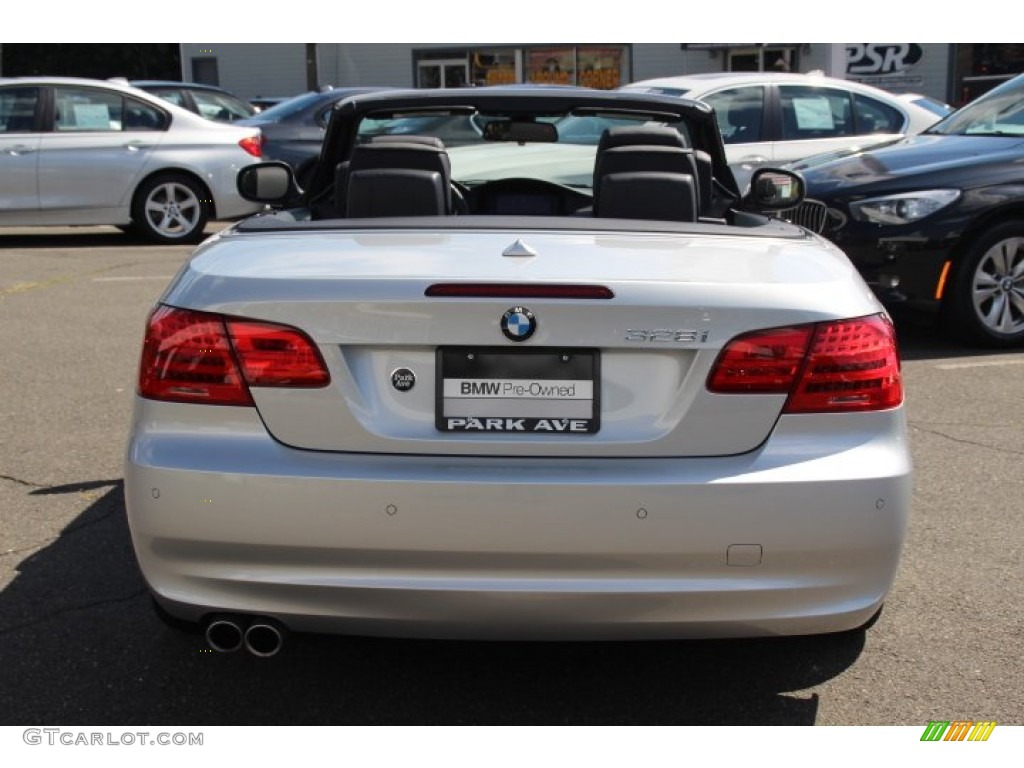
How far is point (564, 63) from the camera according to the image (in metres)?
34.2

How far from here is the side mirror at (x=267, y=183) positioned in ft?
15.1

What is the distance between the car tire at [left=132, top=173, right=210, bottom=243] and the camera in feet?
43.5

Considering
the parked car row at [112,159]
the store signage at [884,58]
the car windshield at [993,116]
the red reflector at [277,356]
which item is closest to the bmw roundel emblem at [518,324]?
the red reflector at [277,356]

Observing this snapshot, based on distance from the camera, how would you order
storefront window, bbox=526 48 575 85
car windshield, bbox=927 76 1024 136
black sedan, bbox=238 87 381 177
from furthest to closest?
storefront window, bbox=526 48 575 85 < black sedan, bbox=238 87 381 177 < car windshield, bbox=927 76 1024 136

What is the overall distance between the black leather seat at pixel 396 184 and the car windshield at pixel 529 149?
1.52ft

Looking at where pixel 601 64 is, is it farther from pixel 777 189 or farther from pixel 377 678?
pixel 377 678

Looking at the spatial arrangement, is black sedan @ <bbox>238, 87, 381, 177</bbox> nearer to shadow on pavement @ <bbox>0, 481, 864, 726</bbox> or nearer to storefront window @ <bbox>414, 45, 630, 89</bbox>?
shadow on pavement @ <bbox>0, 481, 864, 726</bbox>

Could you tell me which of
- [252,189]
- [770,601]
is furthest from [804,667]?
[252,189]

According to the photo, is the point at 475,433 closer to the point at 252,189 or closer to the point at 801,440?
the point at 801,440

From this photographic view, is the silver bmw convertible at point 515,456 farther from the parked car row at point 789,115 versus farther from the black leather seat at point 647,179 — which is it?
the parked car row at point 789,115

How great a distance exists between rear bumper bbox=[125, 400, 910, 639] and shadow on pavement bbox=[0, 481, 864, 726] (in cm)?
34

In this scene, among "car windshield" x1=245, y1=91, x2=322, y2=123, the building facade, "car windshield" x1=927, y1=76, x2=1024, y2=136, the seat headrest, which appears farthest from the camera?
the building facade

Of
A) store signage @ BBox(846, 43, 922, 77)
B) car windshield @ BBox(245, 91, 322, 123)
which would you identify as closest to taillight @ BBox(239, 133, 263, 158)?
car windshield @ BBox(245, 91, 322, 123)

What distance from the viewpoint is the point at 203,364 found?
2.99 meters
